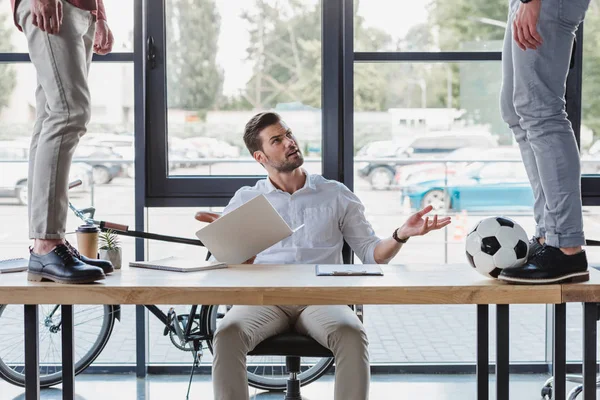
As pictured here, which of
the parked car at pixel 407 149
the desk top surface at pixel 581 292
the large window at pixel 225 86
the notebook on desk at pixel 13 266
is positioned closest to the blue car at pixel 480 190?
the parked car at pixel 407 149

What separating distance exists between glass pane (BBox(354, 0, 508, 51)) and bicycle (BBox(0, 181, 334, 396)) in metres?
1.24

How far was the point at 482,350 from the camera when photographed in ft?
7.90

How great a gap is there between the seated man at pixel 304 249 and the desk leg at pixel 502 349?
39 cm

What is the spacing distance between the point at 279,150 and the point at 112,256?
76cm

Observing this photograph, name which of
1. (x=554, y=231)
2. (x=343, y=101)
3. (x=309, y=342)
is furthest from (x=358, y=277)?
(x=343, y=101)

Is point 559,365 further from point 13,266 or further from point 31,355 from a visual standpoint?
point 13,266

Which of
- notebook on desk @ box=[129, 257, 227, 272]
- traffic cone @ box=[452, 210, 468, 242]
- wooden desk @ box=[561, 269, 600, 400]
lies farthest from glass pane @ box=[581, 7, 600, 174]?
notebook on desk @ box=[129, 257, 227, 272]

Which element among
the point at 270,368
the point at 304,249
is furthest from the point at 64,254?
the point at 270,368

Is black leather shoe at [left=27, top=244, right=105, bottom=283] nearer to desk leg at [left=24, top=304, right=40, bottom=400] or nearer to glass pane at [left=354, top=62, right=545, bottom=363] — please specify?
desk leg at [left=24, top=304, right=40, bottom=400]

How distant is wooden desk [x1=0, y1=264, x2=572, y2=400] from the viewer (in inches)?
82.2

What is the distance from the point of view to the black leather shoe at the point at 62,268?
2.17 m

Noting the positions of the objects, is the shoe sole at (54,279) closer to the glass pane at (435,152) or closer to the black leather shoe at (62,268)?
the black leather shoe at (62,268)

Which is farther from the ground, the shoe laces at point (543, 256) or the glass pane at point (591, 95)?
the glass pane at point (591, 95)

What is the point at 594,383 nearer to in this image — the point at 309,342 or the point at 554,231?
the point at 554,231
